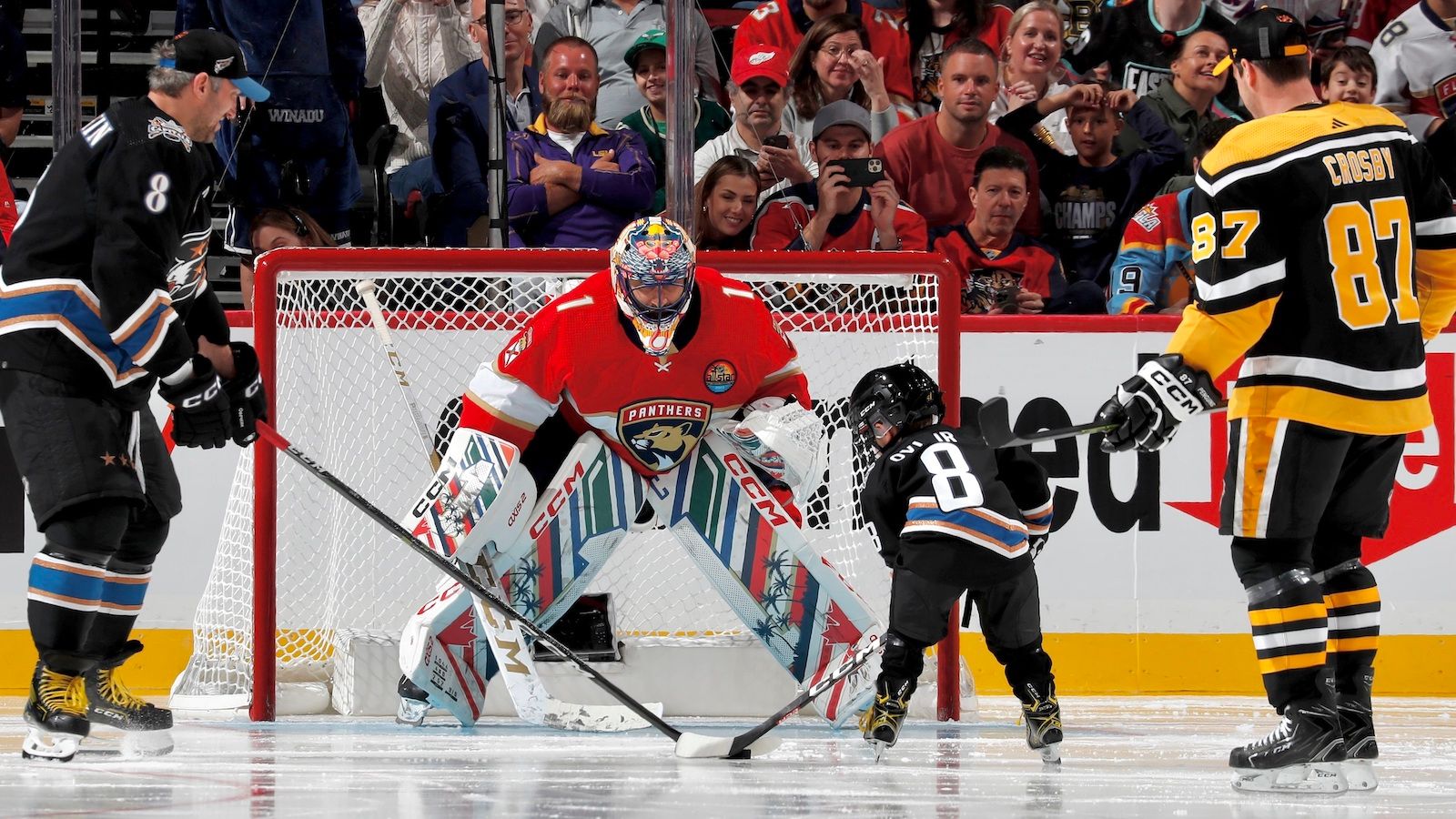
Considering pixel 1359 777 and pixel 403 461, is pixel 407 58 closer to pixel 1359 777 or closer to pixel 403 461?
pixel 403 461

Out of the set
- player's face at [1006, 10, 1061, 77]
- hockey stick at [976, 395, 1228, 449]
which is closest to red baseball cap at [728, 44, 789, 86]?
player's face at [1006, 10, 1061, 77]

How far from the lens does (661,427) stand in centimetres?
409

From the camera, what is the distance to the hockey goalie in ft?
13.3

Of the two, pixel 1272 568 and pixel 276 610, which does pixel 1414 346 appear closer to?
pixel 1272 568

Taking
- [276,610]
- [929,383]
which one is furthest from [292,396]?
[929,383]

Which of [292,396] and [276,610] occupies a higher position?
[292,396]

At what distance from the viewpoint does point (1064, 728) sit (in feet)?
13.9

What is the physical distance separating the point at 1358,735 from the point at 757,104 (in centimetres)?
306

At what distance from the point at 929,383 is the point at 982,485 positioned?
0.32 metres

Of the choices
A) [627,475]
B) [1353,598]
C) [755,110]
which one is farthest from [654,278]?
[755,110]

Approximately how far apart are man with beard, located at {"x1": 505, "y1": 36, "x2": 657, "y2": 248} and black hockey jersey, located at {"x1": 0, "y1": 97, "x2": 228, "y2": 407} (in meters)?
1.82

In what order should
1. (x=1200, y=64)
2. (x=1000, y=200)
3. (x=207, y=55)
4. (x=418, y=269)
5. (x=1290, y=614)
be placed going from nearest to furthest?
(x=1290, y=614) < (x=207, y=55) < (x=418, y=269) < (x=1000, y=200) < (x=1200, y=64)

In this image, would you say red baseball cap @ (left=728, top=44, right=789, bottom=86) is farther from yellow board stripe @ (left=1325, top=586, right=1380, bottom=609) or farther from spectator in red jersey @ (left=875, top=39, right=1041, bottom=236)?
yellow board stripe @ (left=1325, top=586, right=1380, bottom=609)

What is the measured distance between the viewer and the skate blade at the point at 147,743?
3.62 metres
